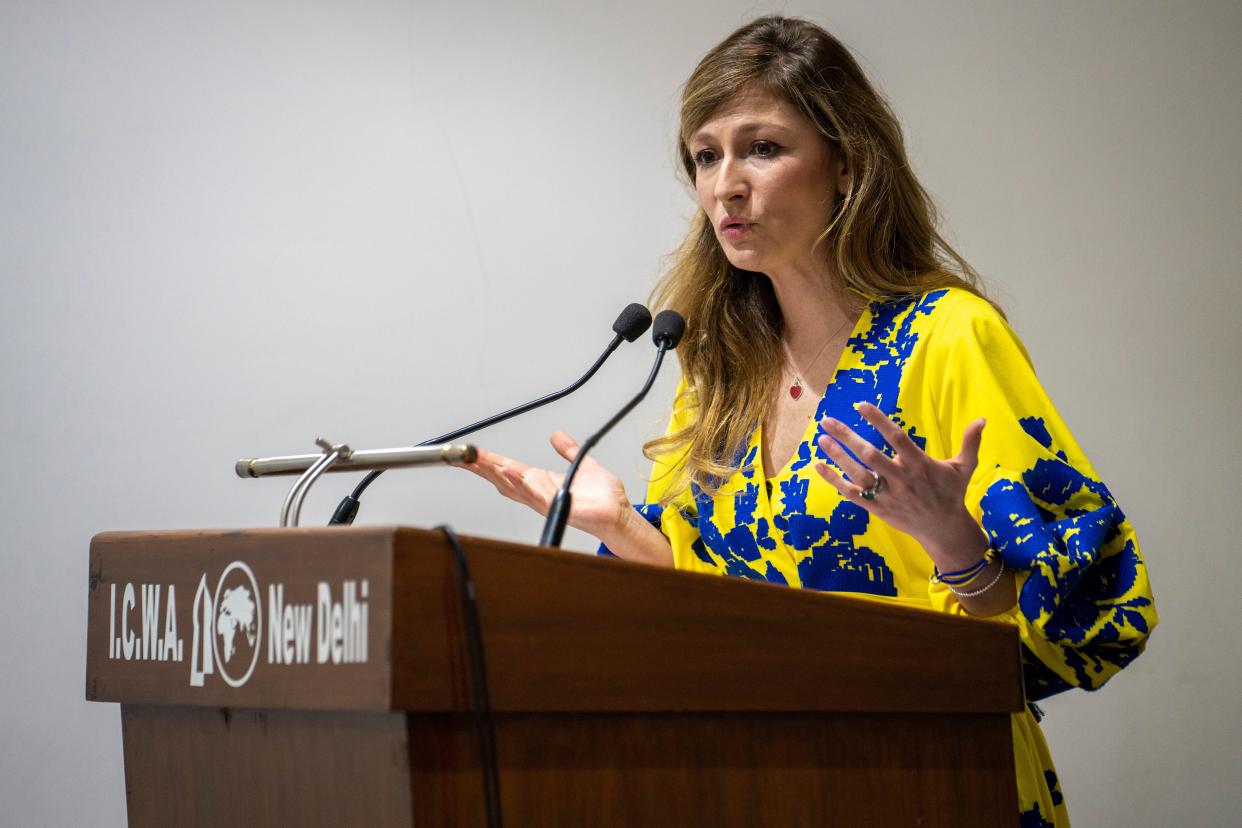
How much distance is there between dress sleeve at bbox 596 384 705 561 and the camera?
177 cm

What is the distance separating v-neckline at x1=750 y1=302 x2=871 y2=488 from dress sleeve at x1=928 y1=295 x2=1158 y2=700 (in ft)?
0.63

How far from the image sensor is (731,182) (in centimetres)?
164

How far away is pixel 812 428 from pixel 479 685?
36.3 inches

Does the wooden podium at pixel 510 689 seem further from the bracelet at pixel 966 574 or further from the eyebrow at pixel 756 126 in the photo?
the eyebrow at pixel 756 126

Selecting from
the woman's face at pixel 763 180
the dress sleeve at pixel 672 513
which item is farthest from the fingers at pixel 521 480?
the woman's face at pixel 763 180

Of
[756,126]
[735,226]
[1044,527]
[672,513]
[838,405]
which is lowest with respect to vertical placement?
[1044,527]

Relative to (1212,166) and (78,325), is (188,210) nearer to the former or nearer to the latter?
(78,325)

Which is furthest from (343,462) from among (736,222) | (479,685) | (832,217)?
(832,217)

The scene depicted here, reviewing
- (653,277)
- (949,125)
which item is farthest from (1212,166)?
(653,277)

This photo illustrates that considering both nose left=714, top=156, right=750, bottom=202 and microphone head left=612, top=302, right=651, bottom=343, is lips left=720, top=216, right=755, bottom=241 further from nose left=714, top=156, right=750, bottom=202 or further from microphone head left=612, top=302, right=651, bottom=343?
microphone head left=612, top=302, right=651, bottom=343

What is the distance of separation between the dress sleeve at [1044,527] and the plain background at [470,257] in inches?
53.9

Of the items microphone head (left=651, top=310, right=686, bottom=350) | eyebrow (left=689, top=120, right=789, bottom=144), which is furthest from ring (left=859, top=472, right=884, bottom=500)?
eyebrow (left=689, top=120, right=789, bottom=144)

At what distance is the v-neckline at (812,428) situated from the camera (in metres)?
1.60

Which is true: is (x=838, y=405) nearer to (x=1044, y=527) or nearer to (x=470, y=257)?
(x=1044, y=527)
